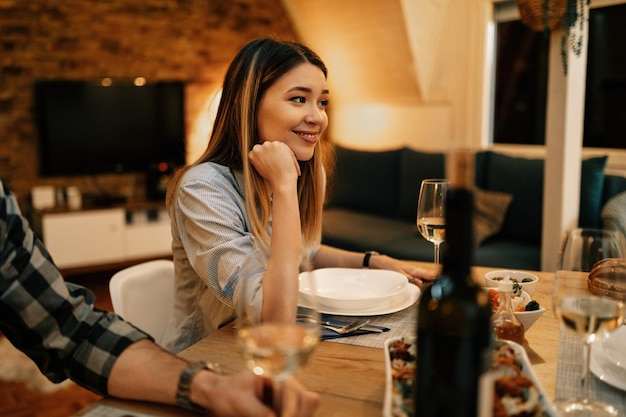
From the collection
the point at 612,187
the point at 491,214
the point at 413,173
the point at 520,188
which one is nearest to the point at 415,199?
the point at 413,173

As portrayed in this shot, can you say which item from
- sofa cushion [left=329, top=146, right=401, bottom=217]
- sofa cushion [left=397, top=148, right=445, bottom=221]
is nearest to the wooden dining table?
sofa cushion [left=397, top=148, right=445, bottom=221]

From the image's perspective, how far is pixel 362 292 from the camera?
4.66 ft

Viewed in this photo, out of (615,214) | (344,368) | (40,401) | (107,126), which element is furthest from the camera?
(107,126)

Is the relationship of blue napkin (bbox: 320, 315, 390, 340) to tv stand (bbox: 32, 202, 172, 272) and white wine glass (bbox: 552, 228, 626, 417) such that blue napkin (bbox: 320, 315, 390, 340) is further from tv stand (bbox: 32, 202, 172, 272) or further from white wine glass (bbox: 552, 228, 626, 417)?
tv stand (bbox: 32, 202, 172, 272)

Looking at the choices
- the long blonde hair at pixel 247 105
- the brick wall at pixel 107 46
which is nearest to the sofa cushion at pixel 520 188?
the long blonde hair at pixel 247 105

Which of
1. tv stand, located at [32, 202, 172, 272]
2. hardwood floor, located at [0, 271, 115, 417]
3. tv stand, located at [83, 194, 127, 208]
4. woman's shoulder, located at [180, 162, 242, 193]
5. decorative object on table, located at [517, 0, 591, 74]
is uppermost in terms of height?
decorative object on table, located at [517, 0, 591, 74]

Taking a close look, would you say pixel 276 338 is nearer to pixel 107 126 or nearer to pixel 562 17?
pixel 562 17

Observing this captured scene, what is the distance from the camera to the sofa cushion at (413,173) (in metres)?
4.12

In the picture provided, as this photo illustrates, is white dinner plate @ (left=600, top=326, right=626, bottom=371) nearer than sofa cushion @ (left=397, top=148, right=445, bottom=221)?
Yes

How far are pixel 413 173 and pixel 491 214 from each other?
802mm

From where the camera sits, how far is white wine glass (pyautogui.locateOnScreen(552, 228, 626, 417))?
31.6 inches

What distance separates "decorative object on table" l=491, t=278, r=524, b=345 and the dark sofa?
1.99m

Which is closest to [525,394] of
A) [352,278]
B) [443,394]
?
[443,394]

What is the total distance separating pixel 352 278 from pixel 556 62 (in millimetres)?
1753
